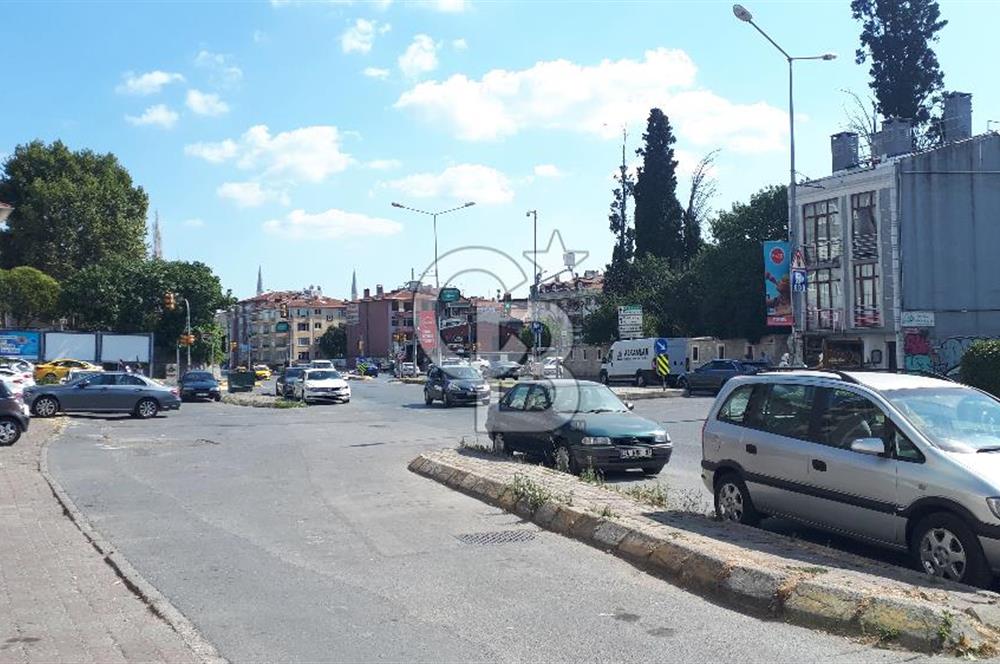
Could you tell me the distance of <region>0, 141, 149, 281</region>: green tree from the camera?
2451 inches

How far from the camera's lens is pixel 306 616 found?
249 inches

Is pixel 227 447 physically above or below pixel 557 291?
below

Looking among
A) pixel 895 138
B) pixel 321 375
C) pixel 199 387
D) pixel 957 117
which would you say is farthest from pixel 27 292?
pixel 957 117

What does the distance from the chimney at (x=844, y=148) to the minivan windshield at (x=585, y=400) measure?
38317mm

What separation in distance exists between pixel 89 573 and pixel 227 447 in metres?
12.0

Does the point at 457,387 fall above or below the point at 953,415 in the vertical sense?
below

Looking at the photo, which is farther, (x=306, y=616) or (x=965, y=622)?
(x=306, y=616)

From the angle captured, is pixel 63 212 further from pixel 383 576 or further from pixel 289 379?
pixel 383 576

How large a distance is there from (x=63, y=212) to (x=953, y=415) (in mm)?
65821

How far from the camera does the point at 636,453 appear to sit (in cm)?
1324

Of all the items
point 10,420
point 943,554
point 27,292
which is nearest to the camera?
point 943,554

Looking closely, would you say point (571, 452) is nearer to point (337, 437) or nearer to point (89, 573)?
point (89, 573)

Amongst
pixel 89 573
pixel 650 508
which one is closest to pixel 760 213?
pixel 650 508

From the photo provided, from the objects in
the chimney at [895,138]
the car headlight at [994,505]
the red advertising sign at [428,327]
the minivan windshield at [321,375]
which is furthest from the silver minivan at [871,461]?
the chimney at [895,138]
